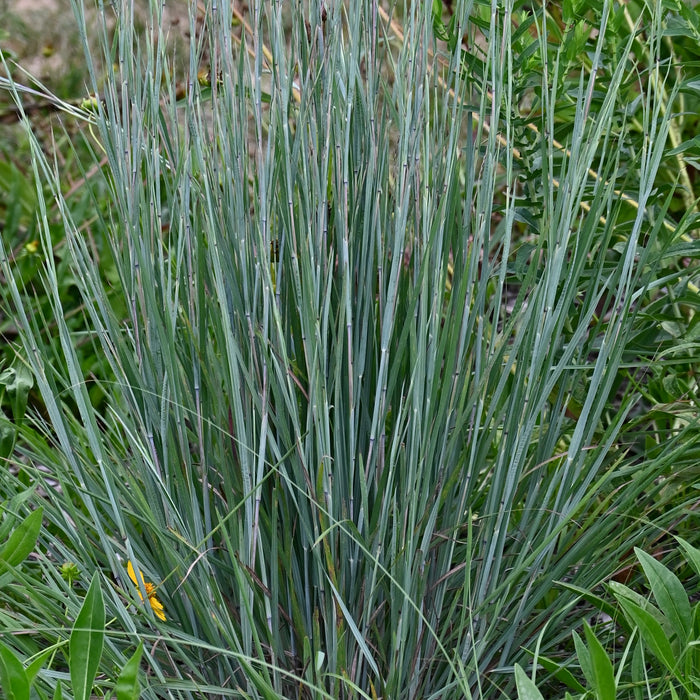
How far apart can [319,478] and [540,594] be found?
31 cm

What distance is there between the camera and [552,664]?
0.90 metres

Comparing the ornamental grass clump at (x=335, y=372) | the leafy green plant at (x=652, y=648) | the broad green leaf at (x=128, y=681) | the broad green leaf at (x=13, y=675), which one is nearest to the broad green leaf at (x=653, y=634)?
the leafy green plant at (x=652, y=648)

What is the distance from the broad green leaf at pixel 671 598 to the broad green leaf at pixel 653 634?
0.06 meters

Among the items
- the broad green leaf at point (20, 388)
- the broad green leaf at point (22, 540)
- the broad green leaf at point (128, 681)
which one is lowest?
the broad green leaf at point (20, 388)

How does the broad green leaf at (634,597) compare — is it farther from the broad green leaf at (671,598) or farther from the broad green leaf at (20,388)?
the broad green leaf at (20,388)

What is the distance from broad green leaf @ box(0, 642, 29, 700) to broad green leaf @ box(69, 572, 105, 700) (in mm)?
49

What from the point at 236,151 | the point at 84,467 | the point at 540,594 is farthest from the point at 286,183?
the point at 540,594

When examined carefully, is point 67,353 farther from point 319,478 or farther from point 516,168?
point 516,168

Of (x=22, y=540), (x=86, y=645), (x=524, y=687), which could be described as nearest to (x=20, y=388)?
(x=22, y=540)

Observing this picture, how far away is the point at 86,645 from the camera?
2.81 ft

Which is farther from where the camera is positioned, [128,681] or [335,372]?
[335,372]

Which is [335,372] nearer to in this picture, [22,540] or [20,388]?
Result: [22,540]

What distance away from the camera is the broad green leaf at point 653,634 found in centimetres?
87

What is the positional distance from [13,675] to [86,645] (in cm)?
7
